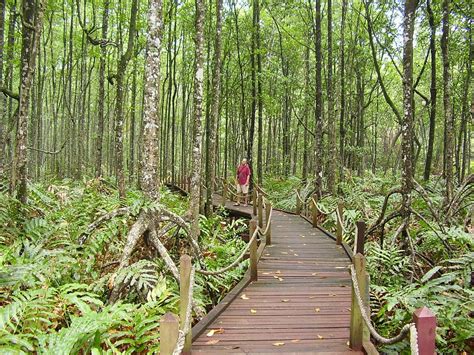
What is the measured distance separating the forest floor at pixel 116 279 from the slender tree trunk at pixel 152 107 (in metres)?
0.46

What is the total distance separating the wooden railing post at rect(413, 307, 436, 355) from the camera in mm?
2676

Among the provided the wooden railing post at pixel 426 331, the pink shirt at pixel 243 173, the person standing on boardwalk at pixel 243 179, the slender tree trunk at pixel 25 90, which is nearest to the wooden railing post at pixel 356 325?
the wooden railing post at pixel 426 331

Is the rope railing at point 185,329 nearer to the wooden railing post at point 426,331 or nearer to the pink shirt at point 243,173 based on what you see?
the wooden railing post at point 426,331

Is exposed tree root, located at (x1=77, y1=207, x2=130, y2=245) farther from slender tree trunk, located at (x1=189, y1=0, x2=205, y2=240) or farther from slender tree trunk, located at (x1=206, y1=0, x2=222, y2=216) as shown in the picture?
slender tree trunk, located at (x1=206, y1=0, x2=222, y2=216)

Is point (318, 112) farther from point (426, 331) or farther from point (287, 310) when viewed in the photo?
point (426, 331)

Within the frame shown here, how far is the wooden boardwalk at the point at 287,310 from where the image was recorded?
456 cm

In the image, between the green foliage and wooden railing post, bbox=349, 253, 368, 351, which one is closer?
wooden railing post, bbox=349, 253, 368, 351

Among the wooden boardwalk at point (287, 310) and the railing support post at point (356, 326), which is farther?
the wooden boardwalk at point (287, 310)

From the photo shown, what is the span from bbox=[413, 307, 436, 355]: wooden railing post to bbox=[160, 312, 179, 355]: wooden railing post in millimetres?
1777

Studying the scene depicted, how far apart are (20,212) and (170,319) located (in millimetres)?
6154

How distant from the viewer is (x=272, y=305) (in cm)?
587

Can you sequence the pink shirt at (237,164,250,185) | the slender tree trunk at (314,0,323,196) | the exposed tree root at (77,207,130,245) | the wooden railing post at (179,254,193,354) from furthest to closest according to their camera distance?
the pink shirt at (237,164,250,185) < the slender tree trunk at (314,0,323,196) < the exposed tree root at (77,207,130,245) < the wooden railing post at (179,254,193,354)

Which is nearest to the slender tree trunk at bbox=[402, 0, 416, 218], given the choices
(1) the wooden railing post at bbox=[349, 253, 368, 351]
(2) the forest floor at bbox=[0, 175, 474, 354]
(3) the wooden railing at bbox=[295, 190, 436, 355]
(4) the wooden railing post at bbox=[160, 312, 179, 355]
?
(2) the forest floor at bbox=[0, 175, 474, 354]

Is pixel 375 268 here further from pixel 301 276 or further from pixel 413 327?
pixel 413 327
